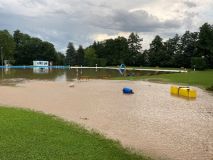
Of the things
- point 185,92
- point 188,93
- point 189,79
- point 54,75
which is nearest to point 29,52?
point 54,75

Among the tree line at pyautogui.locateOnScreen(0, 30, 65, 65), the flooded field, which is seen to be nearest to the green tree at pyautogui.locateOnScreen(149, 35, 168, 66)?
the flooded field

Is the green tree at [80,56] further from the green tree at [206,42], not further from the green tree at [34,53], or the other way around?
the green tree at [206,42]

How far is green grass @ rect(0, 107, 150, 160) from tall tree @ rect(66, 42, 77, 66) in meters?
122

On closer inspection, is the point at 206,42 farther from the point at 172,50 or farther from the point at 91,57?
the point at 91,57

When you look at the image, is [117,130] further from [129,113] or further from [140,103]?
[140,103]

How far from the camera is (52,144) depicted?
10.5 meters

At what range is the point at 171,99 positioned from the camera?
89.9 feet

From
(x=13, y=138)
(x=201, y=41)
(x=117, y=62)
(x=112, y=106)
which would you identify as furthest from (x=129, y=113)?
(x=117, y=62)

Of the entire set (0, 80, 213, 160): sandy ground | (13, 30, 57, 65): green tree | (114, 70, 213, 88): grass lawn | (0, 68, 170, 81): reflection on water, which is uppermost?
(13, 30, 57, 65): green tree

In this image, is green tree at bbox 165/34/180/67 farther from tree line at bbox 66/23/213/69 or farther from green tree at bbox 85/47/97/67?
green tree at bbox 85/47/97/67

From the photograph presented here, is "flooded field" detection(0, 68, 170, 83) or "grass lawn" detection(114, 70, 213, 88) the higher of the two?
"grass lawn" detection(114, 70, 213, 88)

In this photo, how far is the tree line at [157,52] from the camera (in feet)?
277

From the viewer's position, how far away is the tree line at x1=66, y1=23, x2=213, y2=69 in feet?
277

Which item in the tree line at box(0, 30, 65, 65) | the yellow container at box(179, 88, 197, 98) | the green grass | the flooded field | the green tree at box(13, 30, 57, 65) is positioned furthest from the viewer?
the green tree at box(13, 30, 57, 65)
